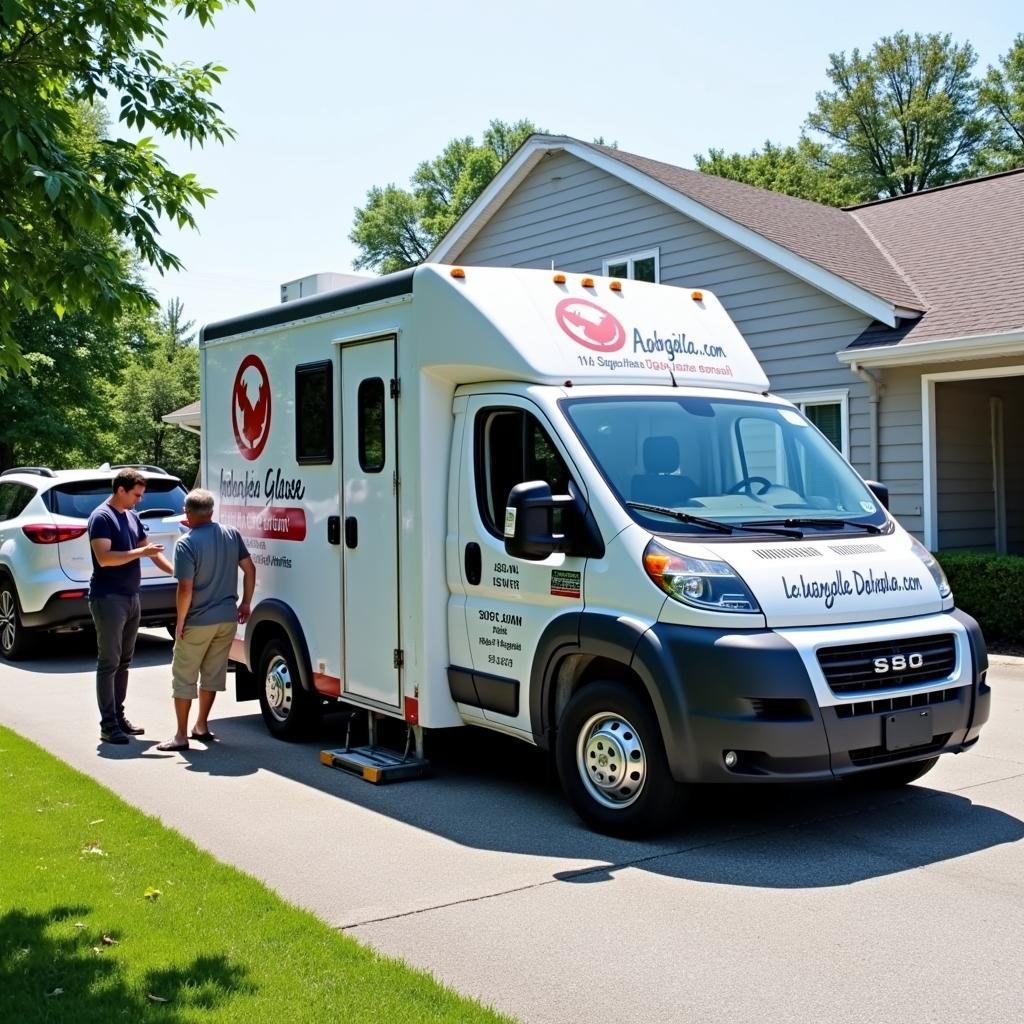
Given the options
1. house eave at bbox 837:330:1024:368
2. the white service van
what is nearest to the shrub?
house eave at bbox 837:330:1024:368

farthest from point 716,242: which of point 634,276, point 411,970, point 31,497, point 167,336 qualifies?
point 167,336

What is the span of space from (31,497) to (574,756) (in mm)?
8241

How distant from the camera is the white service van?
5.57 m

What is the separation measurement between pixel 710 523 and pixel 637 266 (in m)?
11.4

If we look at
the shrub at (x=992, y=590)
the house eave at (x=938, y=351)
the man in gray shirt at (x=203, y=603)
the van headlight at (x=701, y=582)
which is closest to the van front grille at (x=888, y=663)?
the van headlight at (x=701, y=582)

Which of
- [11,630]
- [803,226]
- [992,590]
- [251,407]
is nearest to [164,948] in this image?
[251,407]

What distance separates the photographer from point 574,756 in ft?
20.1

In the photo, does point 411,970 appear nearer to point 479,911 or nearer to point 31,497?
point 479,911

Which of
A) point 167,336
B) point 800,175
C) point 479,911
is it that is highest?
point 800,175

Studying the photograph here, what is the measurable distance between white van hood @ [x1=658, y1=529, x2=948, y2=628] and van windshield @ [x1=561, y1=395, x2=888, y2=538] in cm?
19

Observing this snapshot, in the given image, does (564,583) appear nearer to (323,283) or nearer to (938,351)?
(323,283)

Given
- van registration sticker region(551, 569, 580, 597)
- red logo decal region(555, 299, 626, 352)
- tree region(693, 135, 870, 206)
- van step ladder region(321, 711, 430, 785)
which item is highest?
tree region(693, 135, 870, 206)

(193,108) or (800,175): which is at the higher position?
(800,175)

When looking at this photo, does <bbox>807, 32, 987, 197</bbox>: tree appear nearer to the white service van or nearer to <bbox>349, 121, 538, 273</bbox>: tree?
<bbox>349, 121, 538, 273</bbox>: tree
